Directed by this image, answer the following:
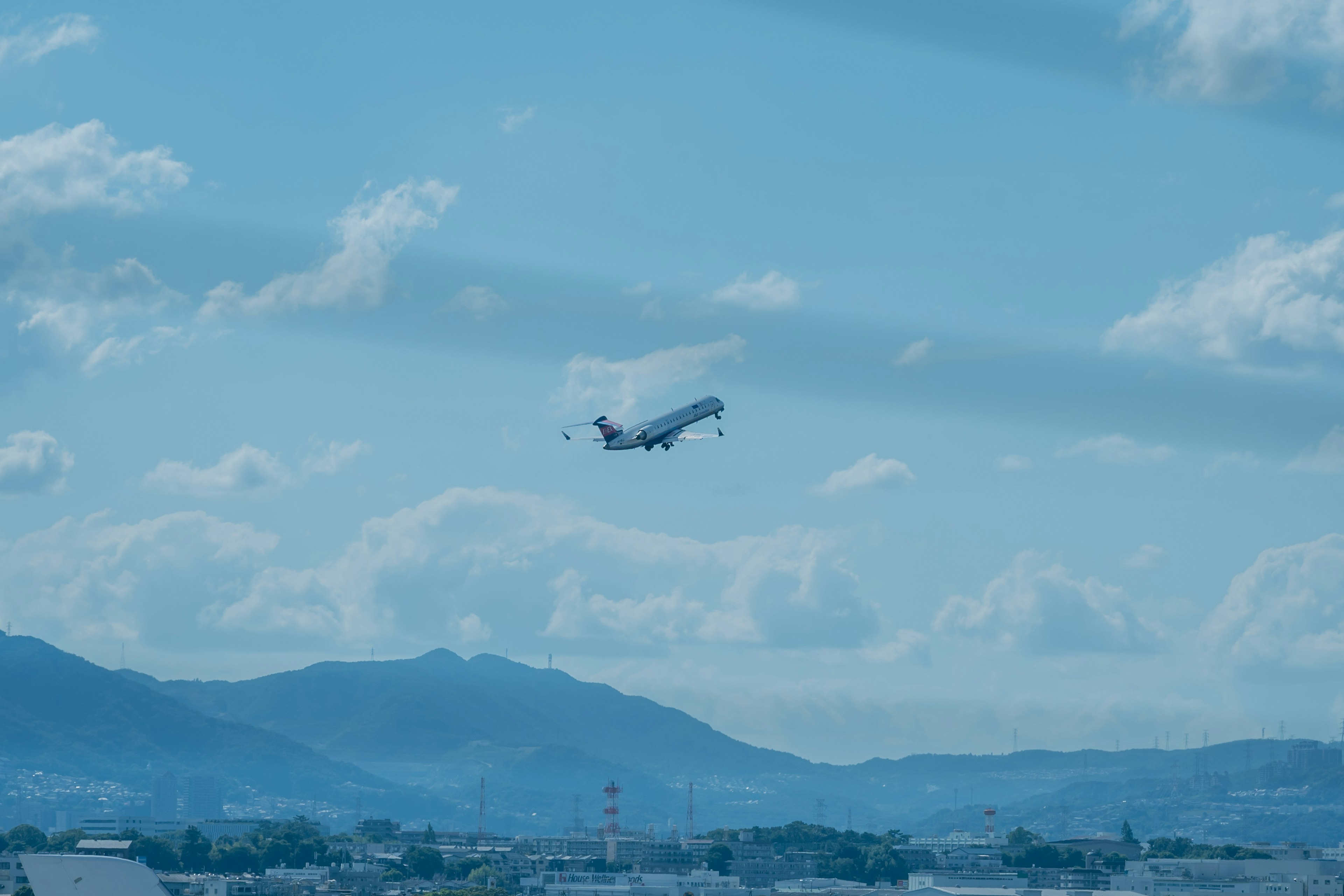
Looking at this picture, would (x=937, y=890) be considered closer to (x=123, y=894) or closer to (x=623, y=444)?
(x=623, y=444)

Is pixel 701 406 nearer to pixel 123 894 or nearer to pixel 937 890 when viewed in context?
pixel 937 890

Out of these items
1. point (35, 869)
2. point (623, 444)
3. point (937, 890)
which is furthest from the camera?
point (937, 890)

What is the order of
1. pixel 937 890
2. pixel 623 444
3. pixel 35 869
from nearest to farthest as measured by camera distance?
pixel 35 869 → pixel 623 444 → pixel 937 890

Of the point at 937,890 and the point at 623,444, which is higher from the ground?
the point at 623,444

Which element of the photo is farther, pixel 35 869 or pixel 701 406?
pixel 701 406

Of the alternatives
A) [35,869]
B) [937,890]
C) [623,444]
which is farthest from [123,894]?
[937,890]

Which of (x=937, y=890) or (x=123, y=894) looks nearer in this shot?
(x=123, y=894)
